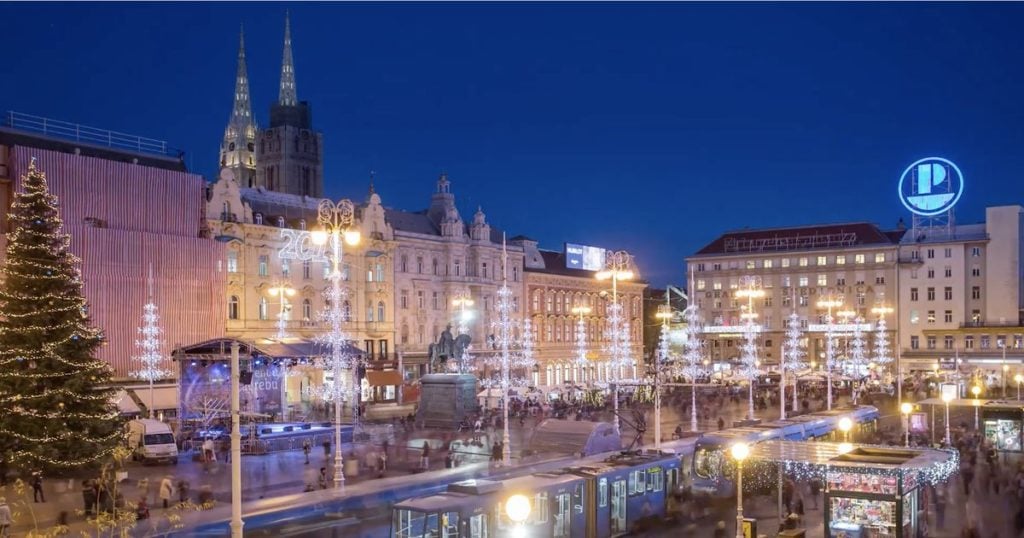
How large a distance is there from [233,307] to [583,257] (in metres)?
44.8

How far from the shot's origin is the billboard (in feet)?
310

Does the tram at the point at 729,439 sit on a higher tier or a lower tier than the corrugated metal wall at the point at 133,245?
lower

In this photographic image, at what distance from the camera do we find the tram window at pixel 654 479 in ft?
84.6

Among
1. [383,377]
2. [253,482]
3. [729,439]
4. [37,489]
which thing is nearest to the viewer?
[37,489]

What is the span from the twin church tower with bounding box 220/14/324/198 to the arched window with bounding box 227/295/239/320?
55144 mm

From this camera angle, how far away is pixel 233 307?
59062 mm

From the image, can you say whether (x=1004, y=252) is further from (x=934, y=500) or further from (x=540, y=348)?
(x=934, y=500)

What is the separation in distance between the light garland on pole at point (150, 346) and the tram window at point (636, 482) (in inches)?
1216

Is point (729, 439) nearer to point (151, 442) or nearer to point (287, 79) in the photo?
point (151, 442)

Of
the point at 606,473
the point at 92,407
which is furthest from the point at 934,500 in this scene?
the point at 92,407

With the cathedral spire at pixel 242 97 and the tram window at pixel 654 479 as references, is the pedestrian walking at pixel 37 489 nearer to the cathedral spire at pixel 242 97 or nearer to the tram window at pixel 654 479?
the tram window at pixel 654 479

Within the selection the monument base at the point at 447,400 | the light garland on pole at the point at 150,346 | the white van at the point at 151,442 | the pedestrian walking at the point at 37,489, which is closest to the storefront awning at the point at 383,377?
the monument base at the point at 447,400

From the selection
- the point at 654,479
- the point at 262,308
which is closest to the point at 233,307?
the point at 262,308

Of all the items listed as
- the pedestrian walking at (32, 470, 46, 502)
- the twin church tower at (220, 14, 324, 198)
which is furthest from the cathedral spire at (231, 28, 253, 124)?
the pedestrian walking at (32, 470, 46, 502)
